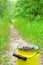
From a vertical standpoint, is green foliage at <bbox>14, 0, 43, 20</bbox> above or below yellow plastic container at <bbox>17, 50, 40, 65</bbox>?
above

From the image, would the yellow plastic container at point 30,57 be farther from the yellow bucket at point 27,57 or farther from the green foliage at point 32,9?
the green foliage at point 32,9

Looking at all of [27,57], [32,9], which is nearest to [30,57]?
[27,57]

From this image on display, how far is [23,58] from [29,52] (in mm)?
175

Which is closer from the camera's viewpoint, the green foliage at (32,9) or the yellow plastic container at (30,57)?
the yellow plastic container at (30,57)

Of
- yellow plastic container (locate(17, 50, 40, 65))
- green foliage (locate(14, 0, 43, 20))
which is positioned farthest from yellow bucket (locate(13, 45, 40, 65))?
green foliage (locate(14, 0, 43, 20))

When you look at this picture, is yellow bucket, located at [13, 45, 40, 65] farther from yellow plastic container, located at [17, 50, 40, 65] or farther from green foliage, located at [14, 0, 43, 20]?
green foliage, located at [14, 0, 43, 20]

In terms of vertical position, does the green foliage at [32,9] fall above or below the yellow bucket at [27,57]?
Result: above

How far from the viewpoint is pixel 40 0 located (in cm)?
1553

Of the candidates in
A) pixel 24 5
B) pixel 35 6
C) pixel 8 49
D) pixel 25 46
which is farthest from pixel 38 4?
pixel 25 46

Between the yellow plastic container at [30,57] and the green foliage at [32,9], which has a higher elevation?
the green foliage at [32,9]

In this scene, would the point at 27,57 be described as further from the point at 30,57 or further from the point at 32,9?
the point at 32,9

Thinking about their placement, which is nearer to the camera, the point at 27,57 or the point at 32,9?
the point at 27,57

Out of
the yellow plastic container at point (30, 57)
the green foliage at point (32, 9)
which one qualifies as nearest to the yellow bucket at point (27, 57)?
the yellow plastic container at point (30, 57)

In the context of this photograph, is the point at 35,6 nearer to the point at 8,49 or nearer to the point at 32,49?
the point at 8,49
